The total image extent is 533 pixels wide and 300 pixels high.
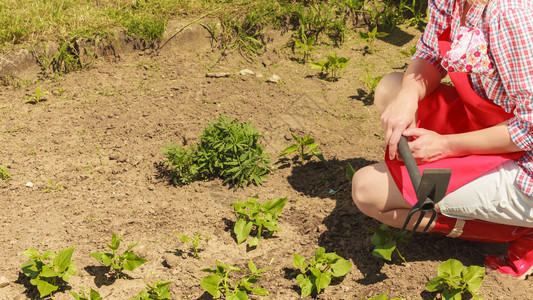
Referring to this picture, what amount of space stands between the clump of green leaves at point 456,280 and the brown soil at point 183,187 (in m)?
0.11

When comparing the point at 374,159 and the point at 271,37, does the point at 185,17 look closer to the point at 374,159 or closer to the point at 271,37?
the point at 271,37

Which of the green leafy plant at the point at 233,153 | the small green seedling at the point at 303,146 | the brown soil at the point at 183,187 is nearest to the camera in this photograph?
the brown soil at the point at 183,187

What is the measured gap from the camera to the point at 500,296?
7.28 ft

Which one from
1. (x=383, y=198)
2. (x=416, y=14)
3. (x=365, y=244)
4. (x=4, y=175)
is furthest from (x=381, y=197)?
(x=416, y=14)

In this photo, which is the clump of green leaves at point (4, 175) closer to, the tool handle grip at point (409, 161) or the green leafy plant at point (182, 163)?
the green leafy plant at point (182, 163)

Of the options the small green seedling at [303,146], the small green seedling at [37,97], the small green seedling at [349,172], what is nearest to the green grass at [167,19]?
the small green seedling at [37,97]

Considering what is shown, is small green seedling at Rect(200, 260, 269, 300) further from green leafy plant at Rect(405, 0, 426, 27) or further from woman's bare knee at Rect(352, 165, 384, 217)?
green leafy plant at Rect(405, 0, 426, 27)

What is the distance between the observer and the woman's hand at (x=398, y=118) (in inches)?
88.0

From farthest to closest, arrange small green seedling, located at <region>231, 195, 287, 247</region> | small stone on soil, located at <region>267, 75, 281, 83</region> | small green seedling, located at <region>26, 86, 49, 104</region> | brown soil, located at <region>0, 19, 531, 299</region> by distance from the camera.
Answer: small stone on soil, located at <region>267, 75, 281, 83</region> → small green seedling, located at <region>26, 86, 49, 104</region> → small green seedling, located at <region>231, 195, 287, 247</region> → brown soil, located at <region>0, 19, 531, 299</region>

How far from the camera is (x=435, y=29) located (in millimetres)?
2379

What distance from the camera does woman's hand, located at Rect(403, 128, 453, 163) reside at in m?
2.18

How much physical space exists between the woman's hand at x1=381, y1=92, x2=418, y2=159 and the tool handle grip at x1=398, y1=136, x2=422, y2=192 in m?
0.04

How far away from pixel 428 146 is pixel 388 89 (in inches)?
19.3

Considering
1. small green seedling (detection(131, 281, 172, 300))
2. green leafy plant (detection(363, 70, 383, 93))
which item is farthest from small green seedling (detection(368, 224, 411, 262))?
green leafy plant (detection(363, 70, 383, 93))
